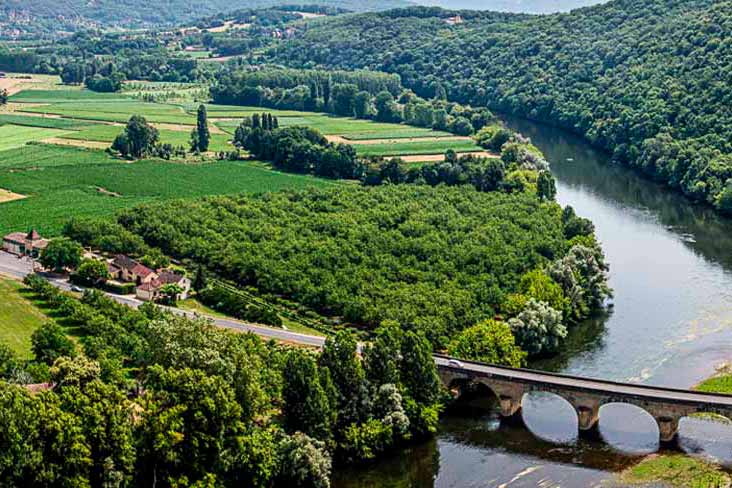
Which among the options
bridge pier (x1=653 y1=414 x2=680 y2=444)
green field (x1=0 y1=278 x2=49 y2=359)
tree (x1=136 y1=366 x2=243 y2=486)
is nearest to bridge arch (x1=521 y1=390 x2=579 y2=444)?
bridge pier (x1=653 y1=414 x2=680 y2=444)

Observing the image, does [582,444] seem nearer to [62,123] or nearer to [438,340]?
[438,340]

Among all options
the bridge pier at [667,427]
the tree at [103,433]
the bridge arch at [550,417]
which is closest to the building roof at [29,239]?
the tree at [103,433]

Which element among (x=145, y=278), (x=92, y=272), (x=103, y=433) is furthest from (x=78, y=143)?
(x=103, y=433)

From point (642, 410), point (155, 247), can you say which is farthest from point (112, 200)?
point (642, 410)

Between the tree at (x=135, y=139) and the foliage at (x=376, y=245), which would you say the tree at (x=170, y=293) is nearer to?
the foliage at (x=376, y=245)

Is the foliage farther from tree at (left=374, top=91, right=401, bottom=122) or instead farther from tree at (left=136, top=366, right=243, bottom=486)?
tree at (left=374, top=91, right=401, bottom=122)

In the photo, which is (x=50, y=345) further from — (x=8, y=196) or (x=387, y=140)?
(x=387, y=140)

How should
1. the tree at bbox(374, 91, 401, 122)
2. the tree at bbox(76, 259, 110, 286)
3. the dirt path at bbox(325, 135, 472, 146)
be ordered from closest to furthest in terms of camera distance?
the tree at bbox(76, 259, 110, 286) < the dirt path at bbox(325, 135, 472, 146) < the tree at bbox(374, 91, 401, 122)
